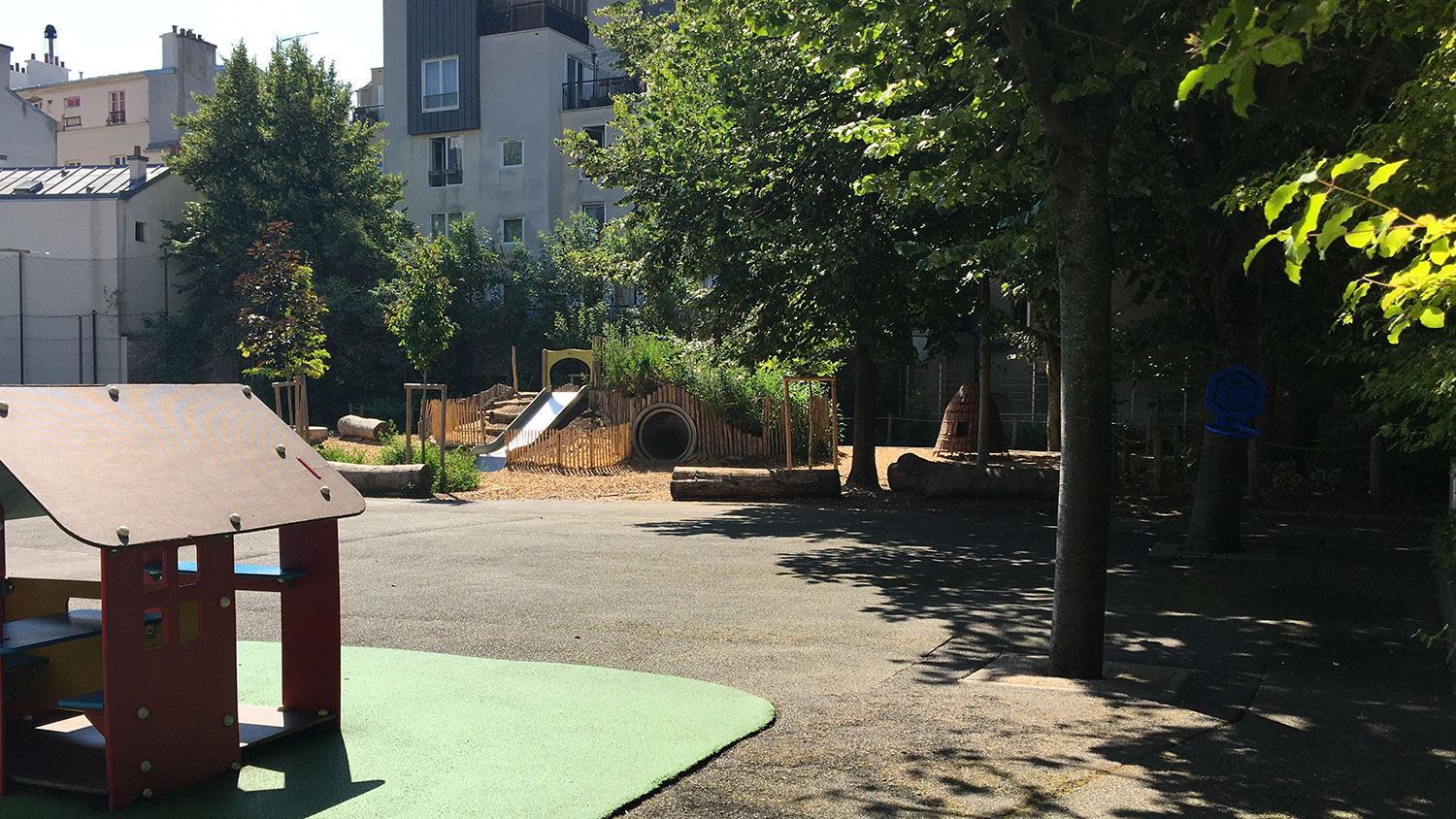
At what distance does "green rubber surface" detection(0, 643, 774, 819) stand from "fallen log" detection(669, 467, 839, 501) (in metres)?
11.1

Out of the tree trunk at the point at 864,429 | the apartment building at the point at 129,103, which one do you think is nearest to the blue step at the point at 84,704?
the tree trunk at the point at 864,429

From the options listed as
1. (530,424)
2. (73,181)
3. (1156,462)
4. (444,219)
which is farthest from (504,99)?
(1156,462)

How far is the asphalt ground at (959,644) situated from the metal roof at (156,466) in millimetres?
1921

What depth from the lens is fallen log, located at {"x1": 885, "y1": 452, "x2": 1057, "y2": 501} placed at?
16.7 metres

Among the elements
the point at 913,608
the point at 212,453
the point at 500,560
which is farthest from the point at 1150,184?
the point at 212,453

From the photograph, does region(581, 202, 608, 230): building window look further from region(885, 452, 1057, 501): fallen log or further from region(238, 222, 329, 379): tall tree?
region(885, 452, 1057, 501): fallen log

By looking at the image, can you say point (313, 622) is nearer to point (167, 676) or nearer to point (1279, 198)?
point (167, 676)

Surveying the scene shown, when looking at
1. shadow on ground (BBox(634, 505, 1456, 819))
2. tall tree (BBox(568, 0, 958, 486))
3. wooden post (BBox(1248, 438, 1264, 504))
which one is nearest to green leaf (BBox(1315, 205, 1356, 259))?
shadow on ground (BBox(634, 505, 1456, 819))

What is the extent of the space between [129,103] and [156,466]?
61.3 meters

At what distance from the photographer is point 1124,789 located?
4.47 metres

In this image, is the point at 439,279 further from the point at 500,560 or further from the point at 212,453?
the point at 212,453

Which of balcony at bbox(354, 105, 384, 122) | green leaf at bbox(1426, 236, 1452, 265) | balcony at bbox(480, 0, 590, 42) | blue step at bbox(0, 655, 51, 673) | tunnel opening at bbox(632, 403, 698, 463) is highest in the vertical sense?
balcony at bbox(480, 0, 590, 42)

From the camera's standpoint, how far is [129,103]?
57688 mm

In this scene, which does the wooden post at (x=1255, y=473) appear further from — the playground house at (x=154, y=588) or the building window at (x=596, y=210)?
the building window at (x=596, y=210)
